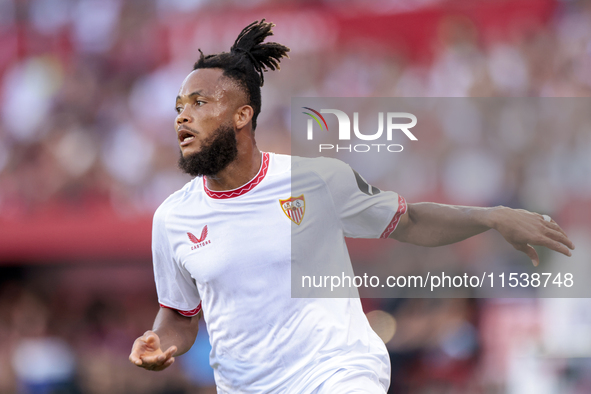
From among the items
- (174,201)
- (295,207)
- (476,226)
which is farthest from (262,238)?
(476,226)

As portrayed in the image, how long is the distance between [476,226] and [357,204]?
2.12 feet

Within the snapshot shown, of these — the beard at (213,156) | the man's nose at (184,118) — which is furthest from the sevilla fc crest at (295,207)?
the man's nose at (184,118)

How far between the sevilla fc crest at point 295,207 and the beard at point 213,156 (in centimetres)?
40

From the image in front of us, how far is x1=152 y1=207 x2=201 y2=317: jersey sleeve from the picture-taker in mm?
4059

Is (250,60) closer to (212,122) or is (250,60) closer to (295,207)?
(212,122)

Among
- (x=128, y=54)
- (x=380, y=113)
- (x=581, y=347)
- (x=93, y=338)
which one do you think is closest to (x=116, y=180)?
(x=93, y=338)

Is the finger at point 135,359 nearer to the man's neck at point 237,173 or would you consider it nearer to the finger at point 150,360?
the finger at point 150,360

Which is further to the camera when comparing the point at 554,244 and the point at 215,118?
the point at 215,118

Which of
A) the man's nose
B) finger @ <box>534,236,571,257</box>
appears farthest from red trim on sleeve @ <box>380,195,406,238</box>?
the man's nose

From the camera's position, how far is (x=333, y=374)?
139 inches

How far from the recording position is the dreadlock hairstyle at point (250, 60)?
13.4 ft

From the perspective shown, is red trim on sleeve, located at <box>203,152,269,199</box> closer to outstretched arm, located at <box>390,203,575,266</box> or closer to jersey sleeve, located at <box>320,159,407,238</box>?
jersey sleeve, located at <box>320,159,407,238</box>

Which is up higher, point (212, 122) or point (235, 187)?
point (212, 122)

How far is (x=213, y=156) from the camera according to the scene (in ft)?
12.8
